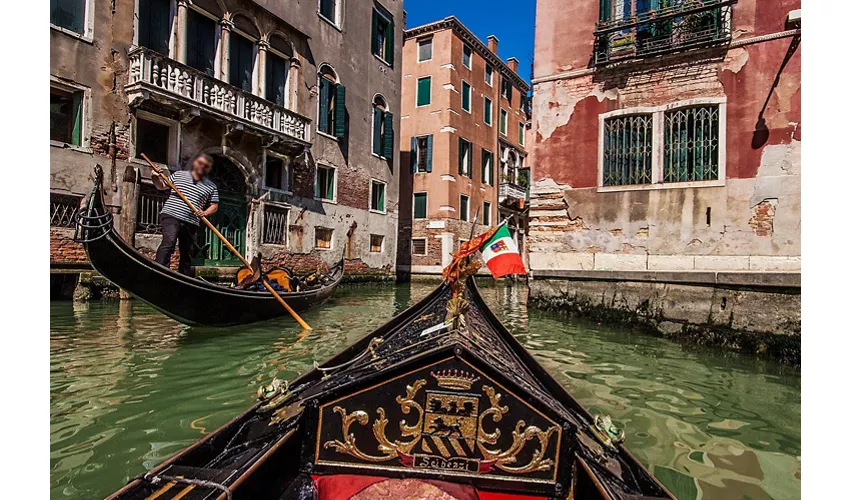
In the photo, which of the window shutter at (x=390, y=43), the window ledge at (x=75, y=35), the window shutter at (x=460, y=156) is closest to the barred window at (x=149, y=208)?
the window ledge at (x=75, y=35)

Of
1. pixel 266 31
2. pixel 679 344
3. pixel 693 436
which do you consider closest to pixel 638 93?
pixel 679 344

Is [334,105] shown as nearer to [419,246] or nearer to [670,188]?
[419,246]

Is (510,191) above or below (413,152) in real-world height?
below

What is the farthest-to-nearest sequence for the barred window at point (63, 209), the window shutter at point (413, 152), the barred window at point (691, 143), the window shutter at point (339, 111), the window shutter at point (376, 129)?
the window shutter at point (413, 152) < the window shutter at point (376, 129) < the window shutter at point (339, 111) < the barred window at point (63, 209) < the barred window at point (691, 143)

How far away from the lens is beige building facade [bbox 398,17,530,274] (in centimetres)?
1312

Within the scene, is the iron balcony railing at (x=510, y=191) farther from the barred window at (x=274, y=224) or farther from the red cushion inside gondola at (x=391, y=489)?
the red cushion inside gondola at (x=391, y=489)

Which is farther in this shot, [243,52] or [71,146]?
[243,52]

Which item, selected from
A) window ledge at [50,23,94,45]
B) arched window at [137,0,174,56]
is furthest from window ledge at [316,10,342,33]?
window ledge at [50,23,94,45]

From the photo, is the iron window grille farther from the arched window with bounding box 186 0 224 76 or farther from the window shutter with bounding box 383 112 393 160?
the window shutter with bounding box 383 112 393 160

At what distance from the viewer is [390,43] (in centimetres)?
1103

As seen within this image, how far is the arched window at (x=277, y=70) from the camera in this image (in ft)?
26.0

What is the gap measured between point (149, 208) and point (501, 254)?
5.21 metres

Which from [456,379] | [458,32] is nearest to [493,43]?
[458,32]

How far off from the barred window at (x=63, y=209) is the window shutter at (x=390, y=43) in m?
7.49
